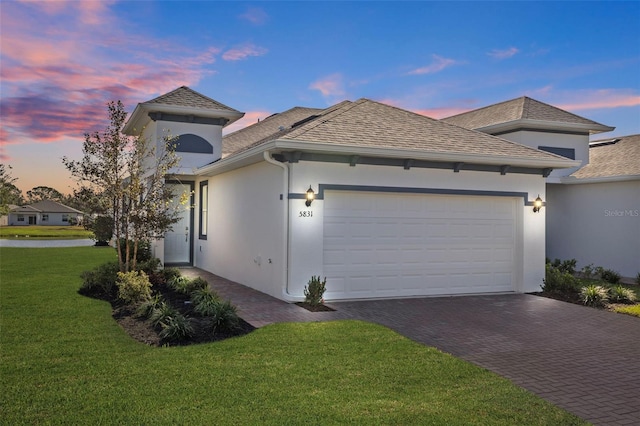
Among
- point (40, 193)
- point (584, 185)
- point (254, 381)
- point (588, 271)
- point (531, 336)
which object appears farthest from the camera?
point (40, 193)

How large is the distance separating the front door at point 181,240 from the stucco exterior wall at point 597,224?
12339mm

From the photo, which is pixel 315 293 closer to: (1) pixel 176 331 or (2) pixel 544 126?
(1) pixel 176 331

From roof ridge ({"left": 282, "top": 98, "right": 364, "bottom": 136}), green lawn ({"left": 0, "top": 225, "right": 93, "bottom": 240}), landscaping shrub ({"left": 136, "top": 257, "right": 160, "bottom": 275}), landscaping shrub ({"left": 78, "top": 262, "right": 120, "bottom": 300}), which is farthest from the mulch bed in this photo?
green lawn ({"left": 0, "top": 225, "right": 93, "bottom": 240})

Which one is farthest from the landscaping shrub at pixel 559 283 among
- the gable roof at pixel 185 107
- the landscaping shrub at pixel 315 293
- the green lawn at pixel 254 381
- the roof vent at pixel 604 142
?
the gable roof at pixel 185 107

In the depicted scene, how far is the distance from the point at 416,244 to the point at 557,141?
9.74 m

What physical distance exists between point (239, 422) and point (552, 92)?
19.3m

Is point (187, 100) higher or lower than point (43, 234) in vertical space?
higher

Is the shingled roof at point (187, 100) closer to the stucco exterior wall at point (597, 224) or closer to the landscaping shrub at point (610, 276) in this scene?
the stucco exterior wall at point (597, 224)

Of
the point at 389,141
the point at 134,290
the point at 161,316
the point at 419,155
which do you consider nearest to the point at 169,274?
the point at 134,290

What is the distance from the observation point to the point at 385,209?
1134 centimetres

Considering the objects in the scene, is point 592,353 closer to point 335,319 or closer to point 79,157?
point 335,319

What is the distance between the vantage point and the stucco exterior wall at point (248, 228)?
1094cm

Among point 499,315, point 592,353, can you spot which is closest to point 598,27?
point 499,315

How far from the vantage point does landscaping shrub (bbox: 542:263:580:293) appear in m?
12.1
